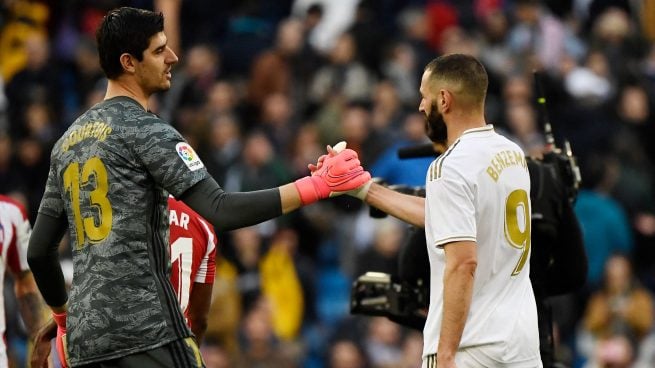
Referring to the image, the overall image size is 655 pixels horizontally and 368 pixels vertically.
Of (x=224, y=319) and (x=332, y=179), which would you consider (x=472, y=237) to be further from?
(x=224, y=319)

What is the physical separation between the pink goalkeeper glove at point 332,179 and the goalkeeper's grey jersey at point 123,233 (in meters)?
0.41

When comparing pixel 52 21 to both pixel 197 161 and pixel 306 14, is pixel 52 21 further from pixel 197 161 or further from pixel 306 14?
pixel 197 161

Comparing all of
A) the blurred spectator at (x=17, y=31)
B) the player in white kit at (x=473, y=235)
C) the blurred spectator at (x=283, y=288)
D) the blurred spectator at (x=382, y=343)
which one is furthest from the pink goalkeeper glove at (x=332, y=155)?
the blurred spectator at (x=17, y=31)

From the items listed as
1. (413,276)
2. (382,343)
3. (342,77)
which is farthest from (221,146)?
(413,276)

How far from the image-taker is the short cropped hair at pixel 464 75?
6.53 meters

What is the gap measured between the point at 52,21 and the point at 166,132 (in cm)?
1130

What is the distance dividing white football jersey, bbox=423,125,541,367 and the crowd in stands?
538cm

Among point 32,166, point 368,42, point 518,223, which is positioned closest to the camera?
point 518,223

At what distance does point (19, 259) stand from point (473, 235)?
7.84 feet

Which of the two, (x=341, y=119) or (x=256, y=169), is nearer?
(x=256, y=169)

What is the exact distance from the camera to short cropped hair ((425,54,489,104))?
6.53 metres

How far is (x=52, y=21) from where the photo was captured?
16891 mm

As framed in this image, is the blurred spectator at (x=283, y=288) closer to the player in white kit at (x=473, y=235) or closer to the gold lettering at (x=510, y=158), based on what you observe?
the player in white kit at (x=473, y=235)

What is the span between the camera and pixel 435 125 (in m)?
6.64
